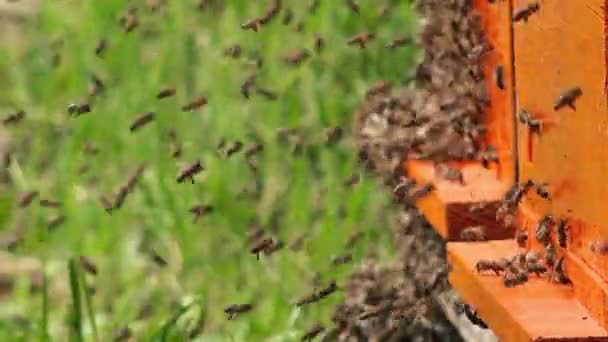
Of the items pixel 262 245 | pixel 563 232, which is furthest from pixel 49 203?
pixel 563 232

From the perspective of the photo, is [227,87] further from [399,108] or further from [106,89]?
[399,108]

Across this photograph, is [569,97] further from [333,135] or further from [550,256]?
[333,135]

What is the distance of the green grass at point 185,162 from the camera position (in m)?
4.25

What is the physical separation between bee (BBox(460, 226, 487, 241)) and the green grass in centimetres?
75

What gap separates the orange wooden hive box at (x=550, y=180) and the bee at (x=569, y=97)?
0.4 inches

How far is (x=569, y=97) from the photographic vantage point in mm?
2508

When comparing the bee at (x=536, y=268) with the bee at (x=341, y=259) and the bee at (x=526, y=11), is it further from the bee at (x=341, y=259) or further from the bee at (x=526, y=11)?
the bee at (x=341, y=259)

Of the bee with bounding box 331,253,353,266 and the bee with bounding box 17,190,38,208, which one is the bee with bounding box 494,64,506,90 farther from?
the bee with bounding box 17,190,38,208

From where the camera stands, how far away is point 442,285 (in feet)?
12.7

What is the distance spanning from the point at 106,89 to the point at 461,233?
9.39 ft

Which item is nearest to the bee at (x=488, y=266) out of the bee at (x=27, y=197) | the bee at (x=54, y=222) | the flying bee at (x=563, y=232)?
the flying bee at (x=563, y=232)

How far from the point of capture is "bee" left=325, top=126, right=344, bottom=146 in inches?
205

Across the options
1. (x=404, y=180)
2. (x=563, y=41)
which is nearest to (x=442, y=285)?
(x=404, y=180)

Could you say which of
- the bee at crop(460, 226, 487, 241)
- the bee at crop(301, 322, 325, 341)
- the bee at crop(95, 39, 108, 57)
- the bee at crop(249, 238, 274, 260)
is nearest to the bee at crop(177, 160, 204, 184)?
the bee at crop(249, 238, 274, 260)
